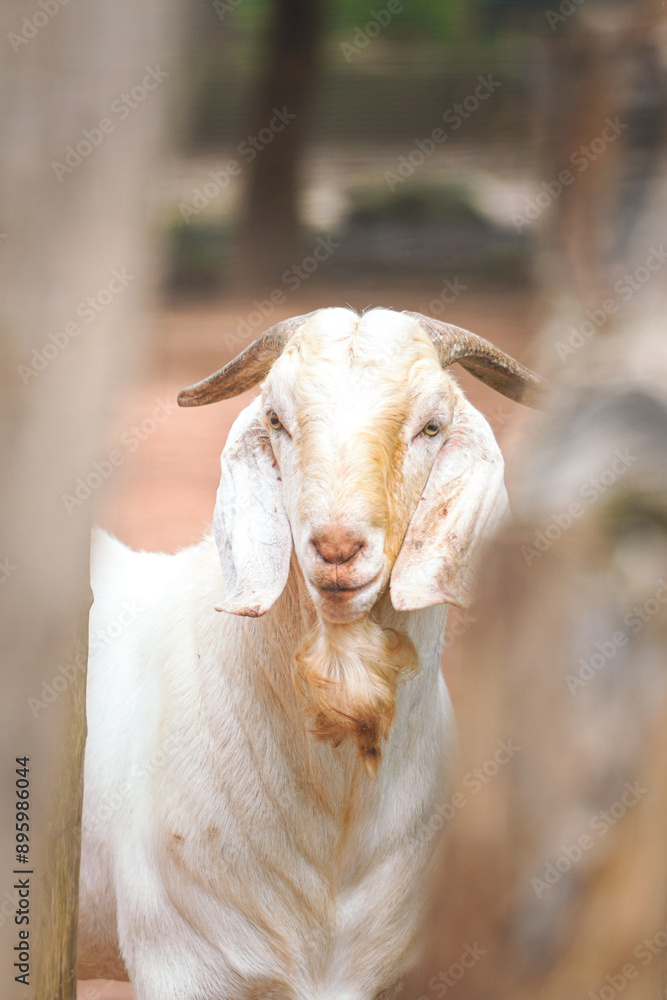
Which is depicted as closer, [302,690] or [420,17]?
[302,690]

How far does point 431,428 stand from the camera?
6.51ft

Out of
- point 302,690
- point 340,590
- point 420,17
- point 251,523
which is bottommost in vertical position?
point 302,690

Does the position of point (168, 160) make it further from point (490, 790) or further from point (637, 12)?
point (490, 790)

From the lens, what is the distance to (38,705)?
1.49 m

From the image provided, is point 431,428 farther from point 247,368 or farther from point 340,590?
point 247,368

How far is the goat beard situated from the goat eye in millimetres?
377

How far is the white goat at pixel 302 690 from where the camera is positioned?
1863mm

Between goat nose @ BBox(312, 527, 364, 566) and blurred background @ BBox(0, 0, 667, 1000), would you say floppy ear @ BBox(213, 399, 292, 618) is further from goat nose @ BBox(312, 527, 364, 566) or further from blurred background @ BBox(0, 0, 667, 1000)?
blurred background @ BBox(0, 0, 667, 1000)

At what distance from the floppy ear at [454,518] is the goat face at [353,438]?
0.03 metres

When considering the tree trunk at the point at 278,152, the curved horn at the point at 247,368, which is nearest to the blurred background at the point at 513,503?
the curved horn at the point at 247,368

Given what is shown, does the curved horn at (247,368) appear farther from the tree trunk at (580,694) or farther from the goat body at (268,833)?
the tree trunk at (580,694)

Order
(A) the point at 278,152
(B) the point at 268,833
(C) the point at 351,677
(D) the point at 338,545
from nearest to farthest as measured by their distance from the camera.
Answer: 1. (D) the point at 338,545
2. (C) the point at 351,677
3. (B) the point at 268,833
4. (A) the point at 278,152

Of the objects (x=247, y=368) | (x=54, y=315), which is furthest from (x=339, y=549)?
(x=247, y=368)

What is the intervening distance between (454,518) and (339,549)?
0.89ft
